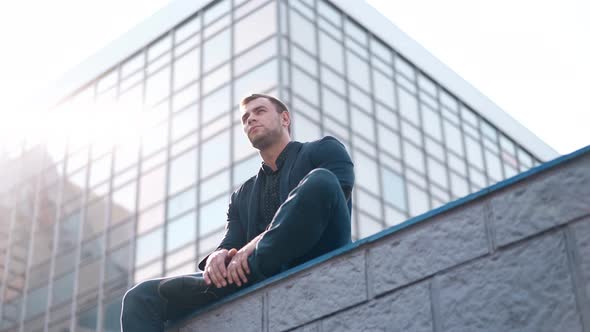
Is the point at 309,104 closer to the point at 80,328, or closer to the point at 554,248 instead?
the point at 80,328

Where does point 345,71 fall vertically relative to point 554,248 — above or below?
above

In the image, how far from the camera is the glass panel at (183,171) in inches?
990

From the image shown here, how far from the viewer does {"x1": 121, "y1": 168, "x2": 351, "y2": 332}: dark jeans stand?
16.3 ft

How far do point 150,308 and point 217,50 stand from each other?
21.7 meters

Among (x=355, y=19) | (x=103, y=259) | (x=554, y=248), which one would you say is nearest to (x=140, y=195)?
(x=103, y=259)

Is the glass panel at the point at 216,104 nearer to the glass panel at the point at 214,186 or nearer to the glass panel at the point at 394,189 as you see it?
the glass panel at the point at 214,186

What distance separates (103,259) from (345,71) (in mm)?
8158

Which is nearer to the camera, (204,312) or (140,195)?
(204,312)

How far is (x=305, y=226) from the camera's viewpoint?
197 inches

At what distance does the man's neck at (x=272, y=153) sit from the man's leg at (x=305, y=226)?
90cm

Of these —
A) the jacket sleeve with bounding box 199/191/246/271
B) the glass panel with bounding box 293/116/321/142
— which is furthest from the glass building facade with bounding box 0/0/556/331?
the jacket sleeve with bounding box 199/191/246/271

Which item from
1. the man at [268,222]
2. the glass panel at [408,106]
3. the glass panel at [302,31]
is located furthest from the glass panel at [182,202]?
the man at [268,222]

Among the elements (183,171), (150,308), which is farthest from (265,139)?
(183,171)

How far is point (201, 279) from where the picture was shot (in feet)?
17.8
